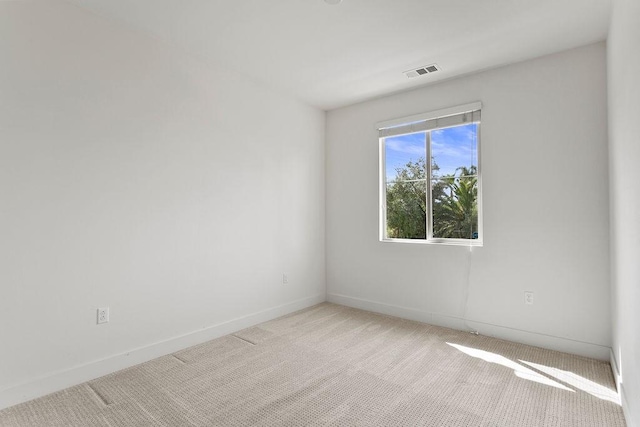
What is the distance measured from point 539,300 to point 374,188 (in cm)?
201

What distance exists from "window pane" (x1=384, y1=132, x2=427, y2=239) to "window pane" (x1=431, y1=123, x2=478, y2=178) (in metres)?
0.15

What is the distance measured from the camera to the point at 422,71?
129 inches

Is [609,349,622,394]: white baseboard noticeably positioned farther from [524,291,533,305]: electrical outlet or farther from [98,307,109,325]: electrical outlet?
[98,307,109,325]: electrical outlet

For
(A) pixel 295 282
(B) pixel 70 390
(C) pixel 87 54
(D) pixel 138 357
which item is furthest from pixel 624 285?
(C) pixel 87 54

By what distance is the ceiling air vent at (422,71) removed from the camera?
3189mm

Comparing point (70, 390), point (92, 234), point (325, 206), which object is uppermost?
point (325, 206)

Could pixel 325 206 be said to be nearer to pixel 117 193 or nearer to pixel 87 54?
pixel 117 193

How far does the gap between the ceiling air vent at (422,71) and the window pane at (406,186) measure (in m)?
0.68

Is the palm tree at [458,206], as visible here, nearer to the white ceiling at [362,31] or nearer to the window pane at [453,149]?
the window pane at [453,149]

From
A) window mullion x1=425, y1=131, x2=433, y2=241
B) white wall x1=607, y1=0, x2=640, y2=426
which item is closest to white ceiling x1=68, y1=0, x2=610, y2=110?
white wall x1=607, y1=0, x2=640, y2=426

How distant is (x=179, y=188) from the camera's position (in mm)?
2928

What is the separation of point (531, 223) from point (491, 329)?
1.07 m

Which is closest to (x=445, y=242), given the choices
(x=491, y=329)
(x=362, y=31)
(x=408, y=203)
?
(x=408, y=203)

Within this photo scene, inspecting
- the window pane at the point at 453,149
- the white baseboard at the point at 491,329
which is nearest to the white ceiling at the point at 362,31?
the window pane at the point at 453,149
